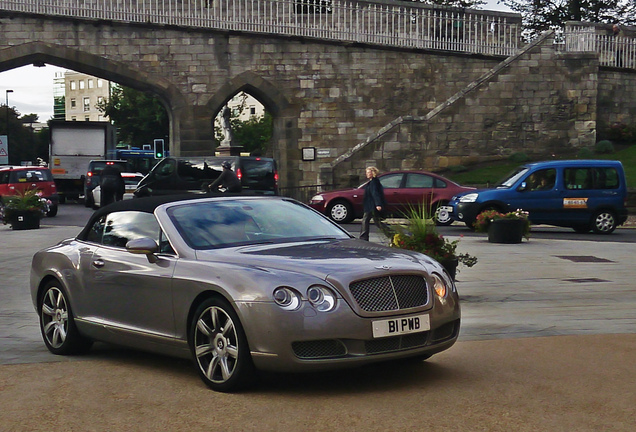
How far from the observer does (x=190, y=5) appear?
37.2 meters

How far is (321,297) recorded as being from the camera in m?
6.15

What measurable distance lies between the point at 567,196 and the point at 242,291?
60.7 ft

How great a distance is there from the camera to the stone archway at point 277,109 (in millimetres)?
37312

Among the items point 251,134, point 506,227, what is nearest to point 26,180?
point 506,227

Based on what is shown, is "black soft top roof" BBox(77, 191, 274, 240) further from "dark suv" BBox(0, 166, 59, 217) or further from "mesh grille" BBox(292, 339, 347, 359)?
"dark suv" BBox(0, 166, 59, 217)

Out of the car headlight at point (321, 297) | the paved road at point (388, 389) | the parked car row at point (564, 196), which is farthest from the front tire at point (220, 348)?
the parked car row at point (564, 196)

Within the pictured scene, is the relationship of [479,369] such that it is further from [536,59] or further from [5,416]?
[536,59]

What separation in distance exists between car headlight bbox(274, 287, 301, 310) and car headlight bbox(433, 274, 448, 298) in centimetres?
106

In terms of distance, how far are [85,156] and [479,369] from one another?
41.9 metres

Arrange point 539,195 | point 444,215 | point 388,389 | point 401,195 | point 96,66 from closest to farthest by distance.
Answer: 1. point 388,389
2. point 539,195
3. point 444,215
4. point 401,195
5. point 96,66

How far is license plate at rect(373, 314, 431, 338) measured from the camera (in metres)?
6.22

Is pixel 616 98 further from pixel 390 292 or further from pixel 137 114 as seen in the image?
pixel 137 114

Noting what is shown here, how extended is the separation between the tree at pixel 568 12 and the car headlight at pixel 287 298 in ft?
176

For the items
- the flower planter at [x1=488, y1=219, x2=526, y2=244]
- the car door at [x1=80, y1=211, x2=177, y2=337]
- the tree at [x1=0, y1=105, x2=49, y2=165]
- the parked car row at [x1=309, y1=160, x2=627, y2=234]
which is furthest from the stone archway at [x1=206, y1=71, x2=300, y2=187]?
the tree at [x1=0, y1=105, x2=49, y2=165]
